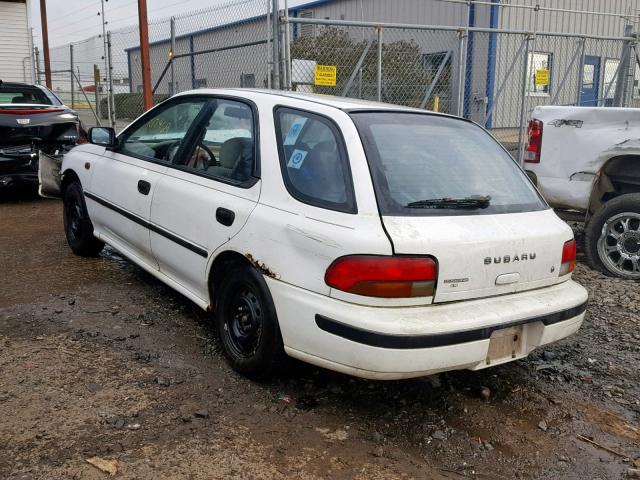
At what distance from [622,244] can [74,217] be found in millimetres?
4895

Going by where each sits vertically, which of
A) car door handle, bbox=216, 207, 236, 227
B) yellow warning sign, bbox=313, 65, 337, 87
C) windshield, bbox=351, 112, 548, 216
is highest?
yellow warning sign, bbox=313, 65, 337, 87

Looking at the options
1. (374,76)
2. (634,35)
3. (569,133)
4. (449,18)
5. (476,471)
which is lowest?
(476,471)

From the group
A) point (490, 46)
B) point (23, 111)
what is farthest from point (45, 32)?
point (490, 46)

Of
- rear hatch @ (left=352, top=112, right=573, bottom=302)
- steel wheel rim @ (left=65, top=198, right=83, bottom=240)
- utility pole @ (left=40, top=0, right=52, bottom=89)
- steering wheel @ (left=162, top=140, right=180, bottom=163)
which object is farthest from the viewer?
utility pole @ (left=40, top=0, right=52, bottom=89)

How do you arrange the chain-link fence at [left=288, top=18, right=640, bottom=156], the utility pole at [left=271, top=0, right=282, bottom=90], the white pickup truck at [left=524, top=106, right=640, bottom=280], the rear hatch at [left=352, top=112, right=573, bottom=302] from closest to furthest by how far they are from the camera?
the rear hatch at [left=352, top=112, right=573, bottom=302] < the white pickup truck at [left=524, top=106, right=640, bottom=280] < the utility pole at [left=271, top=0, right=282, bottom=90] < the chain-link fence at [left=288, top=18, right=640, bottom=156]

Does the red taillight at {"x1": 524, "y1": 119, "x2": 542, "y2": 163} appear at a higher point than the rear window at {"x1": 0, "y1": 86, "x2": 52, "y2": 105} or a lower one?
lower

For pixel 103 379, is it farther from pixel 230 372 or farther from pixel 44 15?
pixel 44 15

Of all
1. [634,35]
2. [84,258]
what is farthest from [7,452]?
[634,35]

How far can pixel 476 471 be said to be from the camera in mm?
2709

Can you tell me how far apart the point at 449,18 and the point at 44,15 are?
11357 millimetres

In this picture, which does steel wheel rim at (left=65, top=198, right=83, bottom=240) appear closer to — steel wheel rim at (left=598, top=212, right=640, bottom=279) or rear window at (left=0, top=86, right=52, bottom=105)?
rear window at (left=0, top=86, right=52, bottom=105)

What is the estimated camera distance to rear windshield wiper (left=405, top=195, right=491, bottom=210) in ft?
9.66

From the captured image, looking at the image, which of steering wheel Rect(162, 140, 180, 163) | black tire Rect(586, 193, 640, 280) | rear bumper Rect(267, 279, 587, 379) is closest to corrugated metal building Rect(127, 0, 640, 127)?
black tire Rect(586, 193, 640, 280)

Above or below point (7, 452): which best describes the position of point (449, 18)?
above
